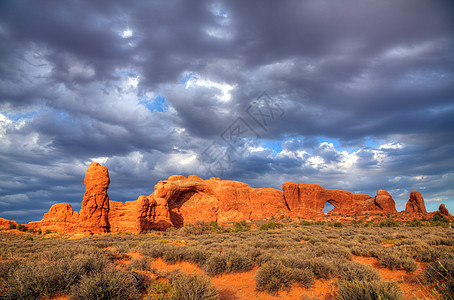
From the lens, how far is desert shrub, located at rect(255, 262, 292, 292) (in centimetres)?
577

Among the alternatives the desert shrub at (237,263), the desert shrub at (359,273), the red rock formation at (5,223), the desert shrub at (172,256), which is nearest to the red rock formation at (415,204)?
the desert shrub at (359,273)

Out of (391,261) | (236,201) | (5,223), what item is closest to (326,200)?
(236,201)

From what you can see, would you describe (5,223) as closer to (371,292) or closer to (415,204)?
(371,292)

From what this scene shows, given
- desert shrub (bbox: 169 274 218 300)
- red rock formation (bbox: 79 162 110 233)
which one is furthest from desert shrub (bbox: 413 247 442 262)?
red rock formation (bbox: 79 162 110 233)

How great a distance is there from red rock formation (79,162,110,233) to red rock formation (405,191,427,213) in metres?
55.6

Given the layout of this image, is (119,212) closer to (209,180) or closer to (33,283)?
(209,180)

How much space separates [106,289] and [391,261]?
8721 mm

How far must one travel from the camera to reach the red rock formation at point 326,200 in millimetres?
50094

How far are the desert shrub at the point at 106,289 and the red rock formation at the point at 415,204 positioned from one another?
186 feet

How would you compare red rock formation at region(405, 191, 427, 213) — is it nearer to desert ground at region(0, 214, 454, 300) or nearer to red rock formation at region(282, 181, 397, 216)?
red rock formation at region(282, 181, 397, 216)

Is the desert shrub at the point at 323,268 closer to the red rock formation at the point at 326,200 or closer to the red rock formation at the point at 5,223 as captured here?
the red rock formation at the point at 5,223

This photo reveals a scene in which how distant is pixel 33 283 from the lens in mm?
4520

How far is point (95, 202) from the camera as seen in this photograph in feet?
98.4

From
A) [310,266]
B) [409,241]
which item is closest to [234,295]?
[310,266]
